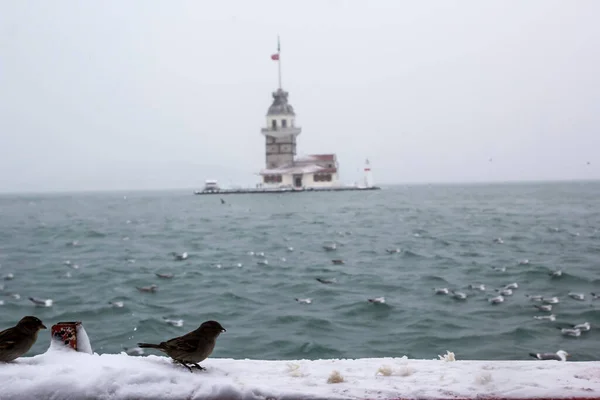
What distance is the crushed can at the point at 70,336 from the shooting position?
3.08m

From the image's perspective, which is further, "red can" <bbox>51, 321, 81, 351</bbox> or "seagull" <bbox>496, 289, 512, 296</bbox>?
"seagull" <bbox>496, 289, 512, 296</bbox>

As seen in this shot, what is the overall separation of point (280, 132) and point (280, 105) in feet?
15.6

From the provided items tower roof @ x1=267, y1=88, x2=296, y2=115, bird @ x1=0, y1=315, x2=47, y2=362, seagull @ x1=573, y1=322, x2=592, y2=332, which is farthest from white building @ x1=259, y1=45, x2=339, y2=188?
bird @ x1=0, y1=315, x2=47, y2=362

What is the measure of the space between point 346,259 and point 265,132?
6484 cm

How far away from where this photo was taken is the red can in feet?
10.1

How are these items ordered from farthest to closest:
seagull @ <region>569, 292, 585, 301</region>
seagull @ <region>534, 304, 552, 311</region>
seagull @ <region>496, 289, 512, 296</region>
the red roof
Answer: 1. the red roof
2. seagull @ <region>496, 289, 512, 296</region>
3. seagull @ <region>569, 292, 585, 301</region>
4. seagull @ <region>534, 304, 552, 311</region>

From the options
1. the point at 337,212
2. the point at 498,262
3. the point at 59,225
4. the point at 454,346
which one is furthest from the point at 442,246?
the point at 59,225

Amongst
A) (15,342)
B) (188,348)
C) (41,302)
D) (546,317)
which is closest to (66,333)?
(15,342)

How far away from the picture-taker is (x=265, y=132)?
8656 cm

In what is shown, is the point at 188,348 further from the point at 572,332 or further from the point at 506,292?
the point at 506,292

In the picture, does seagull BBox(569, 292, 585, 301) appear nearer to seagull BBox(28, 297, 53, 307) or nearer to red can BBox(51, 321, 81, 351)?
seagull BBox(28, 297, 53, 307)

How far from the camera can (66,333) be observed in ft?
10.2

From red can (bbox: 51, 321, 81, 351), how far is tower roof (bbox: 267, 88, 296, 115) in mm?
83966

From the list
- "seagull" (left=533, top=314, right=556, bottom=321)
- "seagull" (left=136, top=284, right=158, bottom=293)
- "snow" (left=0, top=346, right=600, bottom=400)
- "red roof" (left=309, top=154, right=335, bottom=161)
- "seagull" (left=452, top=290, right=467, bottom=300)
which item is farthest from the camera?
"red roof" (left=309, top=154, right=335, bottom=161)
